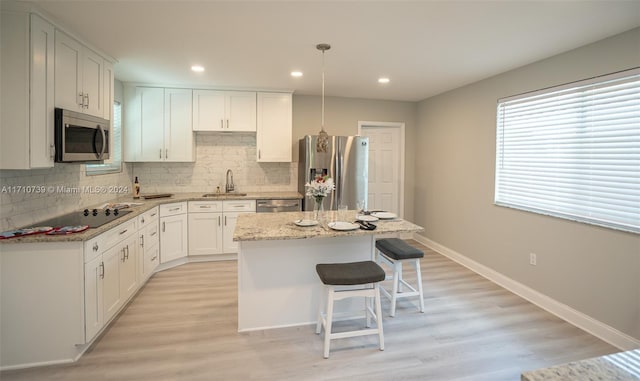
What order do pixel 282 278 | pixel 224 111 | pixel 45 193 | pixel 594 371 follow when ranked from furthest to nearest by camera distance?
1. pixel 224 111
2. pixel 45 193
3. pixel 282 278
4. pixel 594 371

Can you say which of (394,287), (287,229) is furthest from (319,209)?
(394,287)

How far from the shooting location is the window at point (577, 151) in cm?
256

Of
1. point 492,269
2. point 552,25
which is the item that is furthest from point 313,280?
point 552,25

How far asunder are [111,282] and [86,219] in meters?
0.60

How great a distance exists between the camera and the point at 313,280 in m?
2.75

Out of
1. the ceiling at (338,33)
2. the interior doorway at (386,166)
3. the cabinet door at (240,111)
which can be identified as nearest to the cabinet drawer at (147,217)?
the cabinet door at (240,111)

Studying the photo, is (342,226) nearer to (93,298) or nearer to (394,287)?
(394,287)

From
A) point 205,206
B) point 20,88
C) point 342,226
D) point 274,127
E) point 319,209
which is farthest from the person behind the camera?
point 274,127

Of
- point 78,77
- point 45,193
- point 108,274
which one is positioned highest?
point 78,77

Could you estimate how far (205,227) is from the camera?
4.41 meters

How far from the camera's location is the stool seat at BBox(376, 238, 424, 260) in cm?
299

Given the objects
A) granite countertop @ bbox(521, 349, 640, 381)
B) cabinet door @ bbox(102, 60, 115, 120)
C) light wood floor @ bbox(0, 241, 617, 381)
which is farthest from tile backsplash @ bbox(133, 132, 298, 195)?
granite countertop @ bbox(521, 349, 640, 381)

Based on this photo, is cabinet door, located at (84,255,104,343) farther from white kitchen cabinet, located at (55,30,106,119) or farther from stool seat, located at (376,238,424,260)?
stool seat, located at (376,238,424,260)

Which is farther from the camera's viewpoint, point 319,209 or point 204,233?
point 204,233
